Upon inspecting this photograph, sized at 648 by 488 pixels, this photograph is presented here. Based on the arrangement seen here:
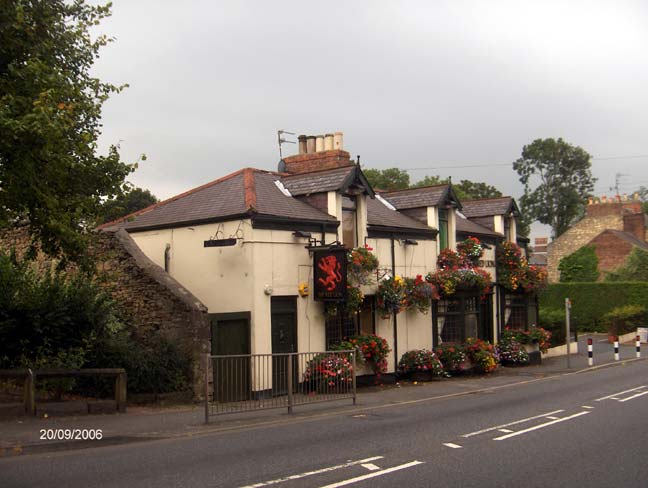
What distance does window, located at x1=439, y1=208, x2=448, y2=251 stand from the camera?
25.3m

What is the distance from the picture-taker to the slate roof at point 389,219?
881 inches

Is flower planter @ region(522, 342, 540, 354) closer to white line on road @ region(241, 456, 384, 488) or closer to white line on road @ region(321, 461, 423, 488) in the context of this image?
white line on road @ region(241, 456, 384, 488)

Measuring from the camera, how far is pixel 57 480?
8203mm

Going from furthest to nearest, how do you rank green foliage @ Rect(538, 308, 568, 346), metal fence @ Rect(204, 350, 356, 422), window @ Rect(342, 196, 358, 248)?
green foliage @ Rect(538, 308, 568, 346) < window @ Rect(342, 196, 358, 248) < metal fence @ Rect(204, 350, 356, 422)

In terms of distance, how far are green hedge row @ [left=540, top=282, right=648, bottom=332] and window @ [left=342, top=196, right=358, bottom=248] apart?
2573 cm

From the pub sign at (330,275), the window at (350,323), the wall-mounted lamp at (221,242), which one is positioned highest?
the wall-mounted lamp at (221,242)

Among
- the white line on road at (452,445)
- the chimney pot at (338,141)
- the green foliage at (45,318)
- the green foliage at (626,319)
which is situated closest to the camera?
the white line on road at (452,445)

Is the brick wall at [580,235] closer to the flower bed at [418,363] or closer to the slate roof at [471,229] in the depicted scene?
the slate roof at [471,229]

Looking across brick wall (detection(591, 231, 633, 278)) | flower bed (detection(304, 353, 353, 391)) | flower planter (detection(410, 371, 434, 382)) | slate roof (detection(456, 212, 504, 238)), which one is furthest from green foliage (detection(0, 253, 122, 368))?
brick wall (detection(591, 231, 633, 278))

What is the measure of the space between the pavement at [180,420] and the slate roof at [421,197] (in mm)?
6189

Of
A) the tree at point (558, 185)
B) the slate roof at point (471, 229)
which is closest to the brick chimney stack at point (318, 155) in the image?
the slate roof at point (471, 229)

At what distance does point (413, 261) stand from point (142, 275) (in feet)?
30.6

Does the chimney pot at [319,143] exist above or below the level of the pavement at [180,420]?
above

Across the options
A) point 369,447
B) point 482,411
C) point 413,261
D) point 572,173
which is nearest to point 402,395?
point 482,411
